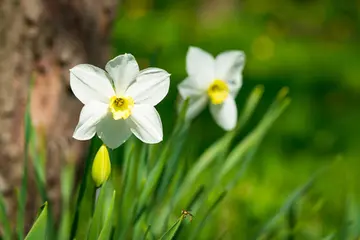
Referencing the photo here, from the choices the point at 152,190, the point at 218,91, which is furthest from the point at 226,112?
the point at 152,190

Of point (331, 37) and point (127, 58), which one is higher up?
point (331, 37)

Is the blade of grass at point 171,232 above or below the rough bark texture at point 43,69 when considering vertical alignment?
below

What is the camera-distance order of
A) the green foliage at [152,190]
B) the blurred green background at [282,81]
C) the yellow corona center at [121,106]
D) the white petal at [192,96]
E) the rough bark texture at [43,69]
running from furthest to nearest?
the blurred green background at [282,81], the rough bark texture at [43,69], the white petal at [192,96], the green foliage at [152,190], the yellow corona center at [121,106]

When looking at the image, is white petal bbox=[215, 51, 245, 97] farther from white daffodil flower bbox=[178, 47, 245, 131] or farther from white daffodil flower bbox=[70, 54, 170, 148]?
white daffodil flower bbox=[70, 54, 170, 148]

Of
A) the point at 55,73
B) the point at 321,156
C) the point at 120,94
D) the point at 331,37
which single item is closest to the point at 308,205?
the point at 321,156

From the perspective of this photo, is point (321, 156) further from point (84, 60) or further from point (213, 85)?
point (213, 85)

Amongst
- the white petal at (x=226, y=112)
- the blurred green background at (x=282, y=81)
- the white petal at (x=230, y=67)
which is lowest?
the white petal at (x=226, y=112)

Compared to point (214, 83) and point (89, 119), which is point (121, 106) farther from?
point (214, 83)

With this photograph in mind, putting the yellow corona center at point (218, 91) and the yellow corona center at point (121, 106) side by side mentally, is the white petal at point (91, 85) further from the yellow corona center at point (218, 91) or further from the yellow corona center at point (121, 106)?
the yellow corona center at point (218, 91)

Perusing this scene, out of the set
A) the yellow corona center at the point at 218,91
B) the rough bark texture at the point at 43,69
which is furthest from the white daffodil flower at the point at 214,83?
the rough bark texture at the point at 43,69
